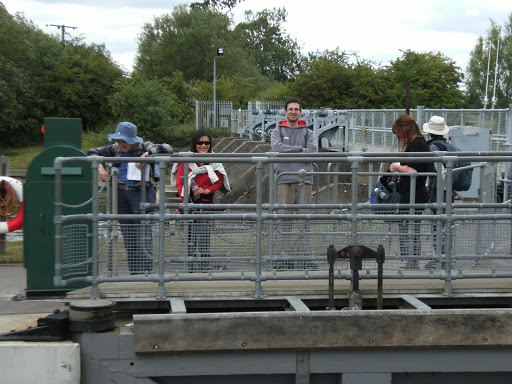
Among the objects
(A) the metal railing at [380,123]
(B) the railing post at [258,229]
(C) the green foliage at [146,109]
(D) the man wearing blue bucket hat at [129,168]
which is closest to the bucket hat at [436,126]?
(D) the man wearing blue bucket hat at [129,168]

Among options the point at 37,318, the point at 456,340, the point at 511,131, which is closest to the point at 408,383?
the point at 456,340

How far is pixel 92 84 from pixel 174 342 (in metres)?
45.6

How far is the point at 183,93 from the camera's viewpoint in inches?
1943

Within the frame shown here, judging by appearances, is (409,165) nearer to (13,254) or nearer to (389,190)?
(389,190)

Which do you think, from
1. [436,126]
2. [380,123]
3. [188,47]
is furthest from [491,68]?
[436,126]

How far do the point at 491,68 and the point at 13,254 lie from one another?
7021 cm

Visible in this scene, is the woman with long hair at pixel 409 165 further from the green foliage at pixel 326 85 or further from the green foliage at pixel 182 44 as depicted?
the green foliage at pixel 182 44

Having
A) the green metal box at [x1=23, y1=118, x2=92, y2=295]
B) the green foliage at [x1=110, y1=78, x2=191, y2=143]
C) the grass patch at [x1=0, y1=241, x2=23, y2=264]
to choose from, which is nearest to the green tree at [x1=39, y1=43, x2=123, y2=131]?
the green foliage at [x1=110, y1=78, x2=191, y2=143]

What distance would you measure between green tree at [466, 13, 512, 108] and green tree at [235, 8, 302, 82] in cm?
3136

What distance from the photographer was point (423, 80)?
149ft

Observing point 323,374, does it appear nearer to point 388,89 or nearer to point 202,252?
point 202,252

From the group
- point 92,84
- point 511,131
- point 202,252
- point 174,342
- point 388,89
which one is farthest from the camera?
point 92,84

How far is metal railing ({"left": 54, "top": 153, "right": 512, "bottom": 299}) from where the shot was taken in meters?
5.53

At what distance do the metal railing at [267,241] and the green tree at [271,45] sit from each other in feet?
309
